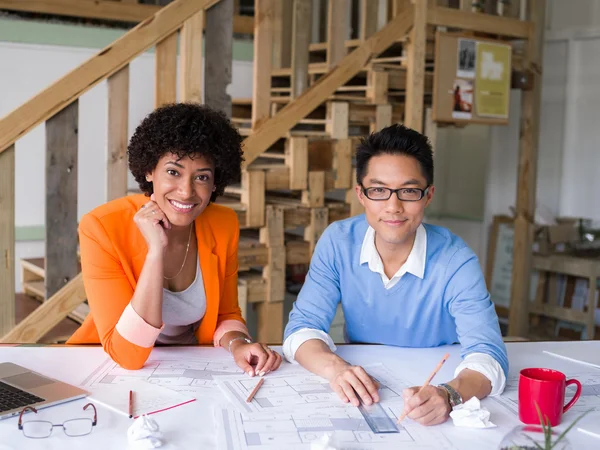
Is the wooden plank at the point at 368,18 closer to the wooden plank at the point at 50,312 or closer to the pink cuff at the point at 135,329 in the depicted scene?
the wooden plank at the point at 50,312

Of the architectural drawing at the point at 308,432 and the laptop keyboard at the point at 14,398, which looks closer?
the architectural drawing at the point at 308,432

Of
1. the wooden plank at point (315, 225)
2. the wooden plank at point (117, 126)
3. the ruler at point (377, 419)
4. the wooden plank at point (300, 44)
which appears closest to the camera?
the ruler at point (377, 419)

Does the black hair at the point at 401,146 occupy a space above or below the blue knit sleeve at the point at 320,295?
above

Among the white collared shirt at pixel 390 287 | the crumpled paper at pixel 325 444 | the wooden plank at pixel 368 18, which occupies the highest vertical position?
the wooden plank at pixel 368 18

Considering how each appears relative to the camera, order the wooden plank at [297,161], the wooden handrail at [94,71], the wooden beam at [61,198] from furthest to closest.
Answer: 1. the wooden plank at [297,161]
2. the wooden beam at [61,198]
3. the wooden handrail at [94,71]

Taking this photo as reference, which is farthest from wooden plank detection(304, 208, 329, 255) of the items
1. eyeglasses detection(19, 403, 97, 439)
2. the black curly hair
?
eyeglasses detection(19, 403, 97, 439)

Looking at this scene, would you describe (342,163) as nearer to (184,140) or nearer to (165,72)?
(165,72)

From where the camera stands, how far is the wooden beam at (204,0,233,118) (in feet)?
11.4

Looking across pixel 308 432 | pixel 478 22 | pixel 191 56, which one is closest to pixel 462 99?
pixel 478 22

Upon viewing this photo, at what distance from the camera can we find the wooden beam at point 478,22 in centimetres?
431

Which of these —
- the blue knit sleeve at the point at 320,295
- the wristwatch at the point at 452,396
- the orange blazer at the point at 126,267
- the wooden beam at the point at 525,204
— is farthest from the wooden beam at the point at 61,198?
the wooden beam at the point at 525,204

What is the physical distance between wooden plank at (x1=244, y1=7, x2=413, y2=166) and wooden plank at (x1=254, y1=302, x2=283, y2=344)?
0.76m

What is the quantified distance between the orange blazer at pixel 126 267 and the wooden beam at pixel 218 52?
1280 mm

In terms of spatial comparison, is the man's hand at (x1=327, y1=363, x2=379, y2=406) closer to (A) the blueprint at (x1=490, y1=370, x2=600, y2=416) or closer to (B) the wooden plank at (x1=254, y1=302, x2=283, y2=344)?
(A) the blueprint at (x1=490, y1=370, x2=600, y2=416)
